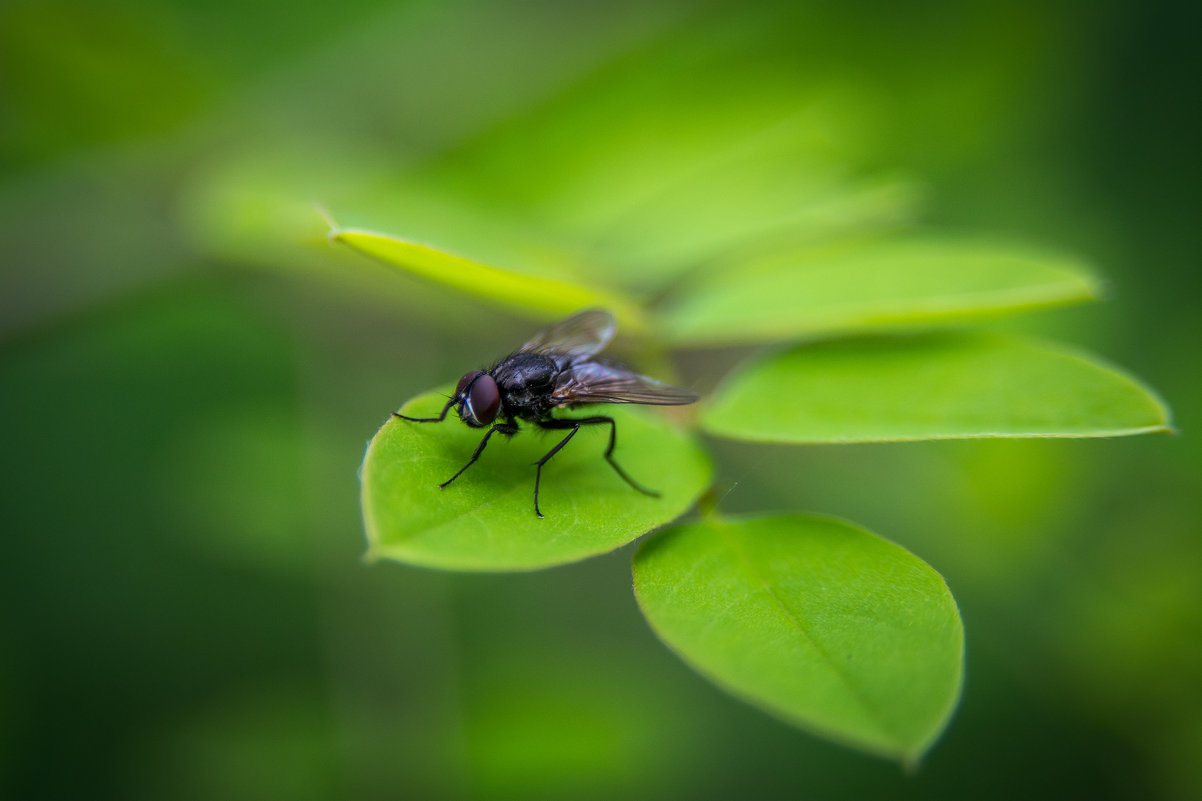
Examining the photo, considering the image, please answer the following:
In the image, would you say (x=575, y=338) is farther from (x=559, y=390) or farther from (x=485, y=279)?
(x=485, y=279)

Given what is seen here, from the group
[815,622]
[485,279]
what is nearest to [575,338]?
[485,279]

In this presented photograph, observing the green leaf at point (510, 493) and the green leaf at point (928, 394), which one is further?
the green leaf at point (928, 394)

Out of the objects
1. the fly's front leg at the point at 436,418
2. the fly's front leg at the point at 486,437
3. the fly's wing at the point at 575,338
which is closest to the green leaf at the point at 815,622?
the fly's front leg at the point at 486,437

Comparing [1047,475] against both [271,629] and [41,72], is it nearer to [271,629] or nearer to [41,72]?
[271,629]

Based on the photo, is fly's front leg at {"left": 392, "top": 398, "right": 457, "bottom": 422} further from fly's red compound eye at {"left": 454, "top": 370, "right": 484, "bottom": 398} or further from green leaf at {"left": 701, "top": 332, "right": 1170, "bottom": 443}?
green leaf at {"left": 701, "top": 332, "right": 1170, "bottom": 443}

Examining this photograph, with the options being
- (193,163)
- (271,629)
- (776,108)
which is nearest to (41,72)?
(193,163)

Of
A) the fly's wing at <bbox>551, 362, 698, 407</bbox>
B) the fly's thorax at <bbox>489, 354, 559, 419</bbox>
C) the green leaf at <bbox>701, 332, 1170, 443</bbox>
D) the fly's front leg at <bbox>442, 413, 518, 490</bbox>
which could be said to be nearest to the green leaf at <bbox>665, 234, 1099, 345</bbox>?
the green leaf at <bbox>701, 332, 1170, 443</bbox>

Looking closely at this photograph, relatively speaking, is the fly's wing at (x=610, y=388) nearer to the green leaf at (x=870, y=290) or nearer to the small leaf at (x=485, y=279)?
the small leaf at (x=485, y=279)
